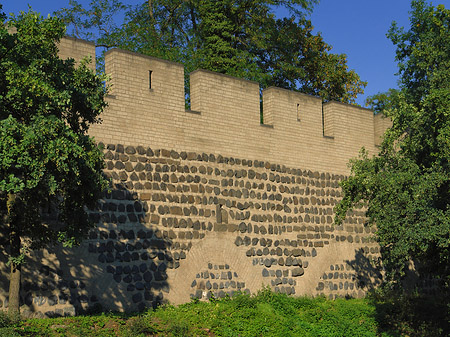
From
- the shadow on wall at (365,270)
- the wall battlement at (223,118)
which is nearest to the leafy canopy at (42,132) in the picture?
the wall battlement at (223,118)

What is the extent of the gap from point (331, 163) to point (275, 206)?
282 cm

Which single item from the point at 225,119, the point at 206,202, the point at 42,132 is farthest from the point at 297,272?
the point at 42,132

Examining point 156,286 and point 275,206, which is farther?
point 275,206

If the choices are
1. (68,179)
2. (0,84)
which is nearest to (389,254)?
(68,179)

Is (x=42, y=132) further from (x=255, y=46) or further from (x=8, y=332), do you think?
(x=255, y=46)

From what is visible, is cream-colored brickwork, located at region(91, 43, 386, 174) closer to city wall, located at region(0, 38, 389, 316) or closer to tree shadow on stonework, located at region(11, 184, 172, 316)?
city wall, located at region(0, 38, 389, 316)

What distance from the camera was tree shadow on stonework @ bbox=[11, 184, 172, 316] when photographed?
1251 cm

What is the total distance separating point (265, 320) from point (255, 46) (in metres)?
16.1

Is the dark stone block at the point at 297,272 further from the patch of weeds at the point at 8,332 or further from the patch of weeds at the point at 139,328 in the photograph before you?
the patch of weeds at the point at 8,332

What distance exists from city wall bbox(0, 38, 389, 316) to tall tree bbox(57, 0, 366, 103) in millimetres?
7838

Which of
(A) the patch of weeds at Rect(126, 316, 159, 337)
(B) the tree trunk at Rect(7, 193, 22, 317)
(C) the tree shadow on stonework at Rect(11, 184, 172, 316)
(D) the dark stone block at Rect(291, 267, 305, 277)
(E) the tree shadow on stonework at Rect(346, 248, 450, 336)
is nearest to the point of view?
(B) the tree trunk at Rect(7, 193, 22, 317)

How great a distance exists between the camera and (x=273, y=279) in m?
16.9

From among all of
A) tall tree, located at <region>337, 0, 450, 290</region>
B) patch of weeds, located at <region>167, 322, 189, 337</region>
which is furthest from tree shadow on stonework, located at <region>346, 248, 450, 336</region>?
patch of weeds, located at <region>167, 322, 189, 337</region>

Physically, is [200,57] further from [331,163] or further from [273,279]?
[273,279]
